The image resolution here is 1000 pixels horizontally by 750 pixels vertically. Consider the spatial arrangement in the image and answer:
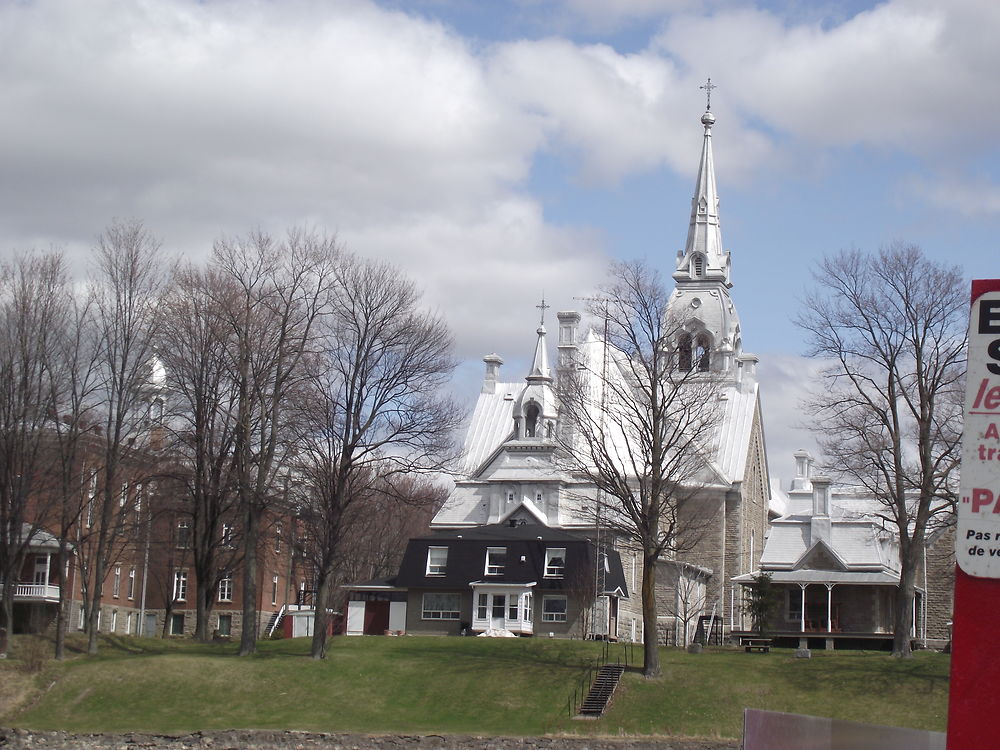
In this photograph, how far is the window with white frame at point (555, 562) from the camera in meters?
51.4

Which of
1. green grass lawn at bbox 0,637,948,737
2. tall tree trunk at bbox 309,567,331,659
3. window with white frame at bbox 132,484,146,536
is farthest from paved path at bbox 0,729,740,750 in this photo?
window with white frame at bbox 132,484,146,536

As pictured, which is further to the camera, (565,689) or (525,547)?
(525,547)

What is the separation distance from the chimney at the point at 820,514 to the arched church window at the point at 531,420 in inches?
543

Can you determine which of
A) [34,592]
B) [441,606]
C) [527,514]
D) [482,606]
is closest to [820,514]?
[527,514]

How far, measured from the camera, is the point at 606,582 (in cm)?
5278

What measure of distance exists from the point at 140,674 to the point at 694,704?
16.5m

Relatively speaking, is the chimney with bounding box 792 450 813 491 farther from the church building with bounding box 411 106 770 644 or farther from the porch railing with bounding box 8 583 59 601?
the porch railing with bounding box 8 583 59 601

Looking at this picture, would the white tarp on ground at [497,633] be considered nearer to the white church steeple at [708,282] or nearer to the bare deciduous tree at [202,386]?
the bare deciduous tree at [202,386]

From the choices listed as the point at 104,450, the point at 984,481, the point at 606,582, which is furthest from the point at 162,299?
the point at 984,481

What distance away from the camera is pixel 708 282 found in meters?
73.8

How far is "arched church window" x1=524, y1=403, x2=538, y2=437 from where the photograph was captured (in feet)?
213

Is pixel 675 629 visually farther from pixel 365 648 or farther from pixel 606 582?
pixel 365 648

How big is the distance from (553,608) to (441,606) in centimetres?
449

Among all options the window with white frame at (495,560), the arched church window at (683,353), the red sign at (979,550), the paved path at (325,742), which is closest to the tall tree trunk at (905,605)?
the arched church window at (683,353)
